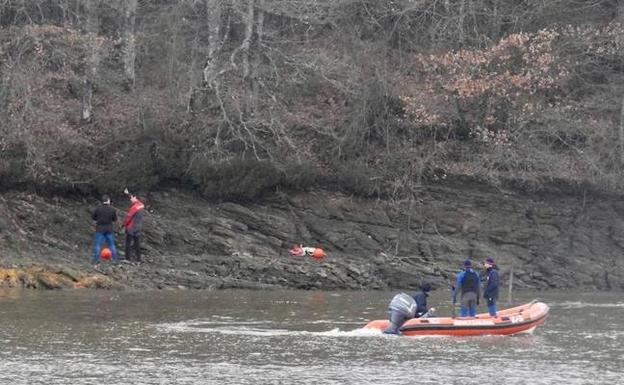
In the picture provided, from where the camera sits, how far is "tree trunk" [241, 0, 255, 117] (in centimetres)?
3828

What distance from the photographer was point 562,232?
123 ft

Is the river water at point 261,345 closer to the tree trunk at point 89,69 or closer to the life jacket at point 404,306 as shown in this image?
the life jacket at point 404,306

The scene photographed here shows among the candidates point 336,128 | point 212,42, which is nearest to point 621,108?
point 336,128

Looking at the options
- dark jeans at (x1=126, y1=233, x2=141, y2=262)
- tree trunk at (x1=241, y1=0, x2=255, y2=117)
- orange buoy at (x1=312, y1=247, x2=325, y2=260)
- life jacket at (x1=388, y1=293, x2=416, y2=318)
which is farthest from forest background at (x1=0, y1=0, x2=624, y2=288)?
life jacket at (x1=388, y1=293, x2=416, y2=318)

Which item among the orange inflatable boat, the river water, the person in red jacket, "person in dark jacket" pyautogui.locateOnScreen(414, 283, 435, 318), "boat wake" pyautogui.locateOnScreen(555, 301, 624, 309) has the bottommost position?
the river water

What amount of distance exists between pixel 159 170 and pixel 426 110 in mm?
9032

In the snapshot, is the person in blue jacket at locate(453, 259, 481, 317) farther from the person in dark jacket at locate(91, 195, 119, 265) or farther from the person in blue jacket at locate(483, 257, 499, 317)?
the person in dark jacket at locate(91, 195, 119, 265)

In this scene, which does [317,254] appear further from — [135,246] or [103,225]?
[103,225]

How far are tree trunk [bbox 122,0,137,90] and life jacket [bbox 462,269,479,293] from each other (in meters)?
17.9

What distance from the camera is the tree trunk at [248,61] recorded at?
3828cm

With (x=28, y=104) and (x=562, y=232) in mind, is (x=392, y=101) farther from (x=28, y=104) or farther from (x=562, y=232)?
(x=28, y=104)

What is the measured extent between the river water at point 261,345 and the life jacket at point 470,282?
154cm

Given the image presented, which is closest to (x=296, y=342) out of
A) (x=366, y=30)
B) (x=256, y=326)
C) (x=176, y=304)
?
(x=256, y=326)

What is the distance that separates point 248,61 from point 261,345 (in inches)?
723
